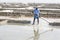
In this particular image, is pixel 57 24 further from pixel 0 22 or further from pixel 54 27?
pixel 0 22

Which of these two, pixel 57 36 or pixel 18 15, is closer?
pixel 57 36

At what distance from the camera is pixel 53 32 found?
38.0ft

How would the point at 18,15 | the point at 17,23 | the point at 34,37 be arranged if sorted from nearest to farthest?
the point at 34,37
the point at 17,23
the point at 18,15

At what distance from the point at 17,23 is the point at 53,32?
3.59 meters

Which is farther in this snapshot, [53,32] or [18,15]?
[18,15]

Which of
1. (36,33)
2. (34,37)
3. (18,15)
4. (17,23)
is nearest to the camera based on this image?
(34,37)

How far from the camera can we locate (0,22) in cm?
1479

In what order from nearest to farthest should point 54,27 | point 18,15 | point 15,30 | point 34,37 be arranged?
1. point 34,37
2. point 15,30
3. point 54,27
4. point 18,15

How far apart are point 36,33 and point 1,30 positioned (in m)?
2.36

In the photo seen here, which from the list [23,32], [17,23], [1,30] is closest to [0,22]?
[17,23]

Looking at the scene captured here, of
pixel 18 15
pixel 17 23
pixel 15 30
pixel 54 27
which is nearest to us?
pixel 15 30

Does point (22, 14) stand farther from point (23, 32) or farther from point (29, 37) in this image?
point (29, 37)

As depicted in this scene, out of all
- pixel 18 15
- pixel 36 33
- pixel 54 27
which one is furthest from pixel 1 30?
pixel 18 15

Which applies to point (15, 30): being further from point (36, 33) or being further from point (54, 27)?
point (54, 27)
